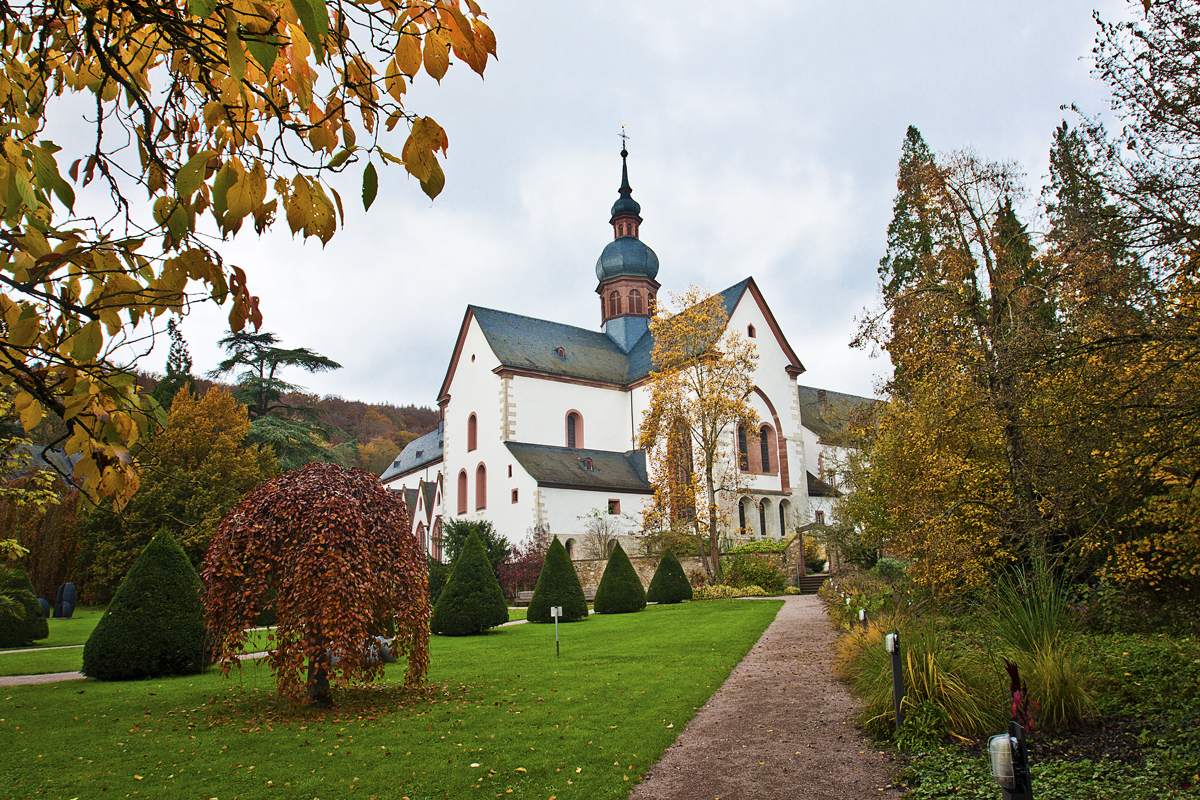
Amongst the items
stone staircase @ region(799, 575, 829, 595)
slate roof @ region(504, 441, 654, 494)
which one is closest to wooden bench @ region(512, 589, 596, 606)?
slate roof @ region(504, 441, 654, 494)

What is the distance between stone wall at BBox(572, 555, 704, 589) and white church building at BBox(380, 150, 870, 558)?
2.07 metres

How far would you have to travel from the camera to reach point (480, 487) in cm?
3525

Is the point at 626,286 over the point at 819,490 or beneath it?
over

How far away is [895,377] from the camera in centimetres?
1611

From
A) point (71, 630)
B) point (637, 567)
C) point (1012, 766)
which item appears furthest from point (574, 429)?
point (1012, 766)

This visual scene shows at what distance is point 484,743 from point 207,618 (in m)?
3.65

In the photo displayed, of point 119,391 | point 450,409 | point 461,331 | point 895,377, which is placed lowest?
point 119,391

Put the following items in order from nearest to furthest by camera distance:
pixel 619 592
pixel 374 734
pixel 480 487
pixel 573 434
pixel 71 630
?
pixel 374 734 → pixel 71 630 → pixel 619 592 → pixel 480 487 → pixel 573 434

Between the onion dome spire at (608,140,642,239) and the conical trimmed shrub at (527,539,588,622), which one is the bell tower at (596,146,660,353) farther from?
the conical trimmed shrub at (527,539,588,622)

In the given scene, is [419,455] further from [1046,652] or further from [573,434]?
[1046,652]

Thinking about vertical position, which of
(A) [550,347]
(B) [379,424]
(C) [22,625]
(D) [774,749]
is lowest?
(D) [774,749]

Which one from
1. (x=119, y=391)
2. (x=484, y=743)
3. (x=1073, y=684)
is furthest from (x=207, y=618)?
(x=1073, y=684)

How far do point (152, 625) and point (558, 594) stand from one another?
33.3ft

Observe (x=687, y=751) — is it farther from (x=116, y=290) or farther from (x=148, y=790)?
(x=116, y=290)
